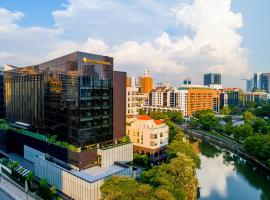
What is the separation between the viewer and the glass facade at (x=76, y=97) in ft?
58.4

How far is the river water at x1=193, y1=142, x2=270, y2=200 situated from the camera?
18.8m

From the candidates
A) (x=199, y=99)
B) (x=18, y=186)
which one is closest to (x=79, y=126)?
(x=18, y=186)

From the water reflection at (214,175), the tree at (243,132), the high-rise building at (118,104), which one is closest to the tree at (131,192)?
the water reflection at (214,175)

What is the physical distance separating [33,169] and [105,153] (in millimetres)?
6244

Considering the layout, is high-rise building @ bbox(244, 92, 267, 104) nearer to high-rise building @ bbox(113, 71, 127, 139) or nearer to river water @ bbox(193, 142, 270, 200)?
river water @ bbox(193, 142, 270, 200)

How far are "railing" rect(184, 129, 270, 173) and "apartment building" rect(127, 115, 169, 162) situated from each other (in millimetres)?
8995

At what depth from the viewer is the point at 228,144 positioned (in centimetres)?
3275

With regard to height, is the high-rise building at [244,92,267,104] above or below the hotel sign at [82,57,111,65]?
below

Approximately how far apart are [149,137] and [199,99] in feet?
127

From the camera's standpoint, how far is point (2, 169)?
20.2 metres

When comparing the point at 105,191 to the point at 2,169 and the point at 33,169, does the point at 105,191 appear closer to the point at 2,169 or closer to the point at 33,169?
the point at 33,169

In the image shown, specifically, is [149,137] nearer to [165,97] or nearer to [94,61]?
[94,61]

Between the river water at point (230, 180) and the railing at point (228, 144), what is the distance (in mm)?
660

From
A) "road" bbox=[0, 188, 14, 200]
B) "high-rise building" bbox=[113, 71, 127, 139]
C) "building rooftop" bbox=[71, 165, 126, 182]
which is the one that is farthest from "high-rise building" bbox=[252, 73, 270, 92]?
"road" bbox=[0, 188, 14, 200]
